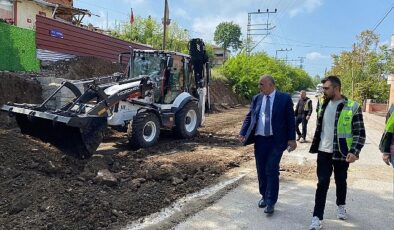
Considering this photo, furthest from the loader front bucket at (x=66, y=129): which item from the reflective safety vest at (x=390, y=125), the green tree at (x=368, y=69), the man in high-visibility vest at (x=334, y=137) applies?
the green tree at (x=368, y=69)

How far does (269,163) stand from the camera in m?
5.41

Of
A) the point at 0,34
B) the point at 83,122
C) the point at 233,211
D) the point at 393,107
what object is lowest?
the point at 233,211

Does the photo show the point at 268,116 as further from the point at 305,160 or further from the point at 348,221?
the point at 305,160

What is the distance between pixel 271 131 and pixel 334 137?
0.82m

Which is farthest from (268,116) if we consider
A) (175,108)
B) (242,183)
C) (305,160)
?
(175,108)

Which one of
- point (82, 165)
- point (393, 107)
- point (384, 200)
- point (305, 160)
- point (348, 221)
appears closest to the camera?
point (393, 107)

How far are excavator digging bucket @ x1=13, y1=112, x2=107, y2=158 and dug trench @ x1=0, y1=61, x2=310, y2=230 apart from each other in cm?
19

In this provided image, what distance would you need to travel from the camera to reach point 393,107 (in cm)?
455

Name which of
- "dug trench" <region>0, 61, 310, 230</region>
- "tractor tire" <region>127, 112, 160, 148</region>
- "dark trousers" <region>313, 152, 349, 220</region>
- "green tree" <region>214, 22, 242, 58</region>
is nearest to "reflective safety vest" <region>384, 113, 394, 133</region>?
"dark trousers" <region>313, 152, 349, 220</region>

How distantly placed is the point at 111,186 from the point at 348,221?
3418 millimetres

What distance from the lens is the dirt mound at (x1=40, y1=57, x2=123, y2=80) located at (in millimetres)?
16391

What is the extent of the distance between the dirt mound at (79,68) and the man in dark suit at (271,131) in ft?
35.8

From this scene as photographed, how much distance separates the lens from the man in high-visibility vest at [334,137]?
484 cm

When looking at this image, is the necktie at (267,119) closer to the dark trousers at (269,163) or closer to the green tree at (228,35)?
the dark trousers at (269,163)
